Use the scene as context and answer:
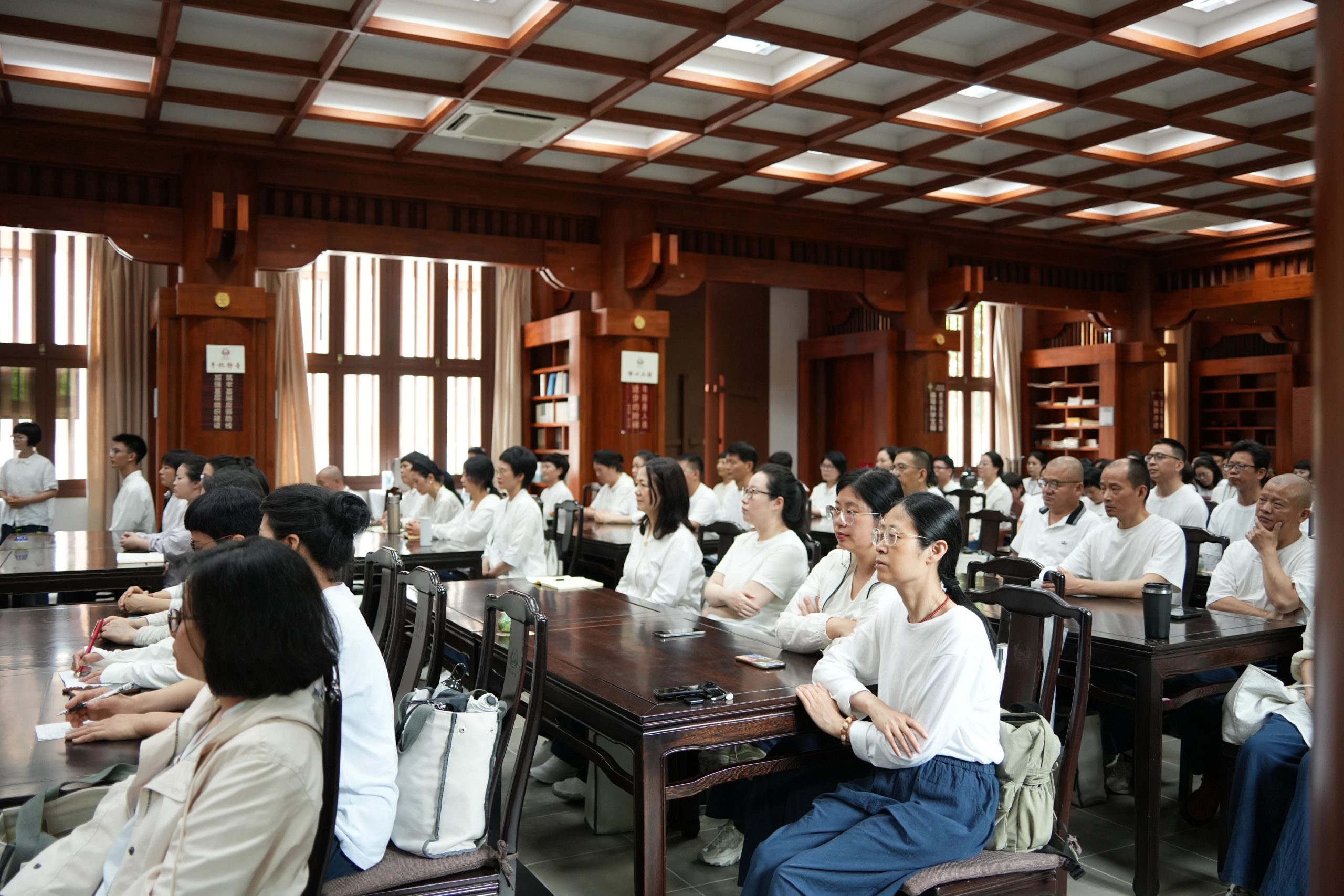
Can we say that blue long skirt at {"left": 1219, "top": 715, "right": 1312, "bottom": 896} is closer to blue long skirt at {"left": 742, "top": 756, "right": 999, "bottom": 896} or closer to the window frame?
blue long skirt at {"left": 742, "top": 756, "right": 999, "bottom": 896}

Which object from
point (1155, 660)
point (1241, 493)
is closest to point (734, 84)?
point (1241, 493)

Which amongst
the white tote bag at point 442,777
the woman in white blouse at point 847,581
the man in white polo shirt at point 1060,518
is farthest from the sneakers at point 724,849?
the man in white polo shirt at point 1060,518

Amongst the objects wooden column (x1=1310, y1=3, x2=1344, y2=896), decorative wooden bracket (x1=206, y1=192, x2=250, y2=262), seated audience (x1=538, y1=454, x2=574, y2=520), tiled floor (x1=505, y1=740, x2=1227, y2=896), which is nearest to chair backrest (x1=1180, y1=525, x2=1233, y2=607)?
tiled floor (x1=505, y1=740, x2=1227, y2=896)

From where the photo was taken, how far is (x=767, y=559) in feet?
12.7

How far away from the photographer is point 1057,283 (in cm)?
1080

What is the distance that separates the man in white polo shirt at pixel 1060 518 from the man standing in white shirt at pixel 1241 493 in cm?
76

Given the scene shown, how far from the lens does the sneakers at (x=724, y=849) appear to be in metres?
3.29

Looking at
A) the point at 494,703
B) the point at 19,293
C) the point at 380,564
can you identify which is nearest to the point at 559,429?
the point at 19,293

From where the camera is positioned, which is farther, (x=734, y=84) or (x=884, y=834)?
(x=734, y=84)

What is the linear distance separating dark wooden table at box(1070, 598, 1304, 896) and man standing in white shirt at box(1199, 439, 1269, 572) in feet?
7.08

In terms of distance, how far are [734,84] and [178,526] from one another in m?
3.99

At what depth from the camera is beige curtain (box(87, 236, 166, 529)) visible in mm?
9328

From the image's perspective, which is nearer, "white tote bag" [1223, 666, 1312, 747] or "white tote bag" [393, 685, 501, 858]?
"white tote bag" [393, 685, 501, 858]

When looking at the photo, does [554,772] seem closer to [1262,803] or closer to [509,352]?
[1262,803]
